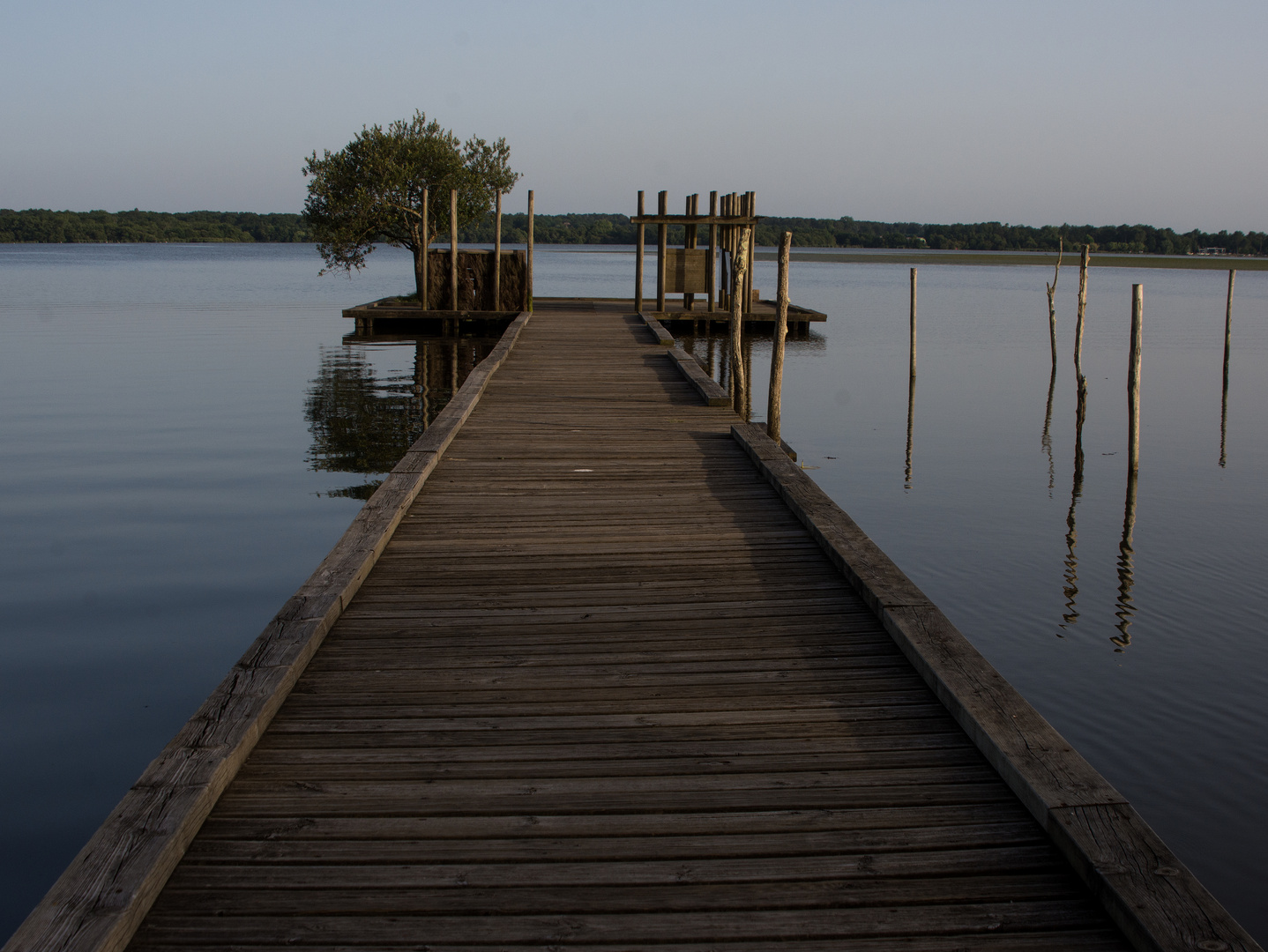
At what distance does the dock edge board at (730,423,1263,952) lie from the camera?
2672 millimetres

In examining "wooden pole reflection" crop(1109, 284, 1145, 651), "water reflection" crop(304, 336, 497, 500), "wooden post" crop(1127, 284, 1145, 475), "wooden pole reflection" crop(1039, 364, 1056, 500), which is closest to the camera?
"wooden pole reflection" crop(1109, 284, 1145, 651)

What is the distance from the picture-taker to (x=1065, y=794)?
10.5ft

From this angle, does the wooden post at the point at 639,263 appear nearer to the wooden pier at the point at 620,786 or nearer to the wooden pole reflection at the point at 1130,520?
the wooden pole reflection at the point at 1130,520

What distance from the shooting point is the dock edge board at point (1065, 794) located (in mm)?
2672

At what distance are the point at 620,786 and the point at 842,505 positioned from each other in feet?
30.5

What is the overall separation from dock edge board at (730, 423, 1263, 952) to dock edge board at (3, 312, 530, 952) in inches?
101

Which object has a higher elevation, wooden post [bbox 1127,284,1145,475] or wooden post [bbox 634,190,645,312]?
wooden post [bbox 634,190,645,312]

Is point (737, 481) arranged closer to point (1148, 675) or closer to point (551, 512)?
point (551, 512)

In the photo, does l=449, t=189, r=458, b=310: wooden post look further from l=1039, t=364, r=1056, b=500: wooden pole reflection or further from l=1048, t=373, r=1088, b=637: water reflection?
l=1048, t=373, r=1088, b=637: water reflection

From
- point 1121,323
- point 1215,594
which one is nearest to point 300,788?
point 1215,594

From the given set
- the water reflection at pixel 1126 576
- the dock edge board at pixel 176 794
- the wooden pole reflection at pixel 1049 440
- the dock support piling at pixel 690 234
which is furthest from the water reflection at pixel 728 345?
the dock edge board at pixel 176 794

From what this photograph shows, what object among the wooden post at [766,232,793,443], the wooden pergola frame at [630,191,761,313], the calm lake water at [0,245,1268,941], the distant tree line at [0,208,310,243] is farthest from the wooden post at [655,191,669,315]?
the distant tree line at [0,208,310,243]

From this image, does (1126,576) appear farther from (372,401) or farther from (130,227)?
(130,227)

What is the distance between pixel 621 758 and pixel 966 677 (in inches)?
55.7
